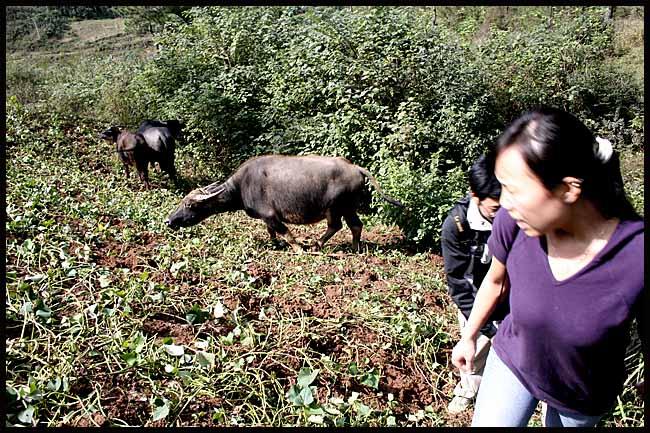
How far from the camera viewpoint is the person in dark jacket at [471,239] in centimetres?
246

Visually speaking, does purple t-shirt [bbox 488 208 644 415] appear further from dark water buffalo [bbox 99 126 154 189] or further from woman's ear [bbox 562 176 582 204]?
dark water buffalo [bbox 99 126 154 189]

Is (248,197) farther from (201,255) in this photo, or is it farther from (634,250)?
(634,250)

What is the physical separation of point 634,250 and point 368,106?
25.7 feet

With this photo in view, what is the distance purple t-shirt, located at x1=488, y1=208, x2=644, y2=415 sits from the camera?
157cm

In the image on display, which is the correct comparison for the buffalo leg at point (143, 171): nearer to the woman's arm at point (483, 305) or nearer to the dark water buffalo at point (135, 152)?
the dark water buffalo at point (135, 152)

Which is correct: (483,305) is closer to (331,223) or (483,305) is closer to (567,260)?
(567,260)

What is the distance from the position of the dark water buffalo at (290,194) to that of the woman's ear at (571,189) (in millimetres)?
5133

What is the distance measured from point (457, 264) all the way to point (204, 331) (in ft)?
5.72

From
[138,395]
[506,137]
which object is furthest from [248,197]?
[506,137]

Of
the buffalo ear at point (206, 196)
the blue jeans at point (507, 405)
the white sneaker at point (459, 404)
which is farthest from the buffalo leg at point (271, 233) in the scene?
the blue jeans at point (507, 405)

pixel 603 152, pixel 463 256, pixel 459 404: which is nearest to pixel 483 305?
pixel 463 256

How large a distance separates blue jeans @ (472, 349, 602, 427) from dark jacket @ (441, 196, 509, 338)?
0.59m

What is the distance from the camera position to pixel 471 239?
8.67ft

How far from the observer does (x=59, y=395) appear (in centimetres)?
261
